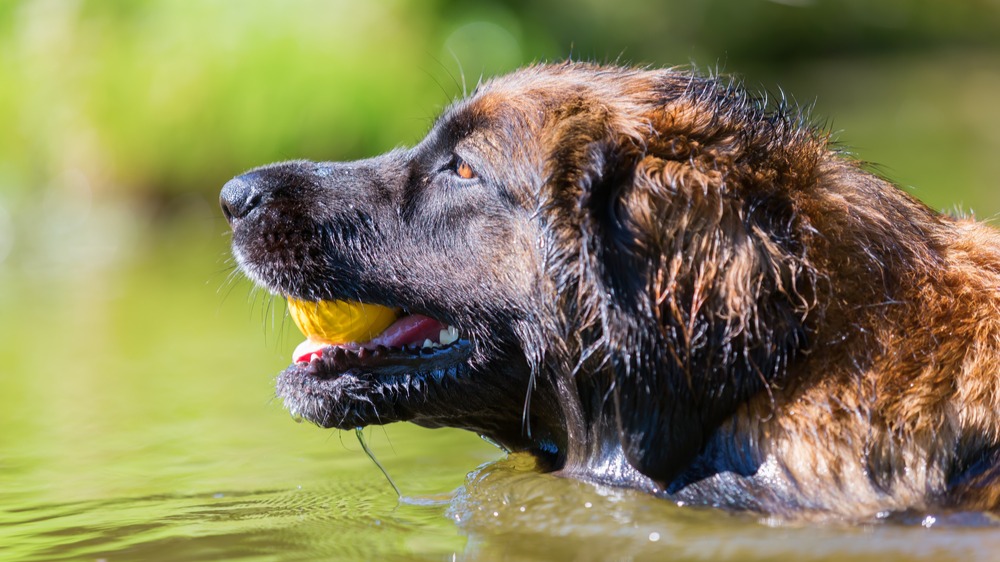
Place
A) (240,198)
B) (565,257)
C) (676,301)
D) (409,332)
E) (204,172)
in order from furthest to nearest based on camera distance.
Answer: (204,172) → (240,198) → (409,332) → (565,257) → (676,301)

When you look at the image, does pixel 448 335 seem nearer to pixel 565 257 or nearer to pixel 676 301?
pixel 565 257

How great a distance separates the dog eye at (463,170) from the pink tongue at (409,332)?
1.58ft

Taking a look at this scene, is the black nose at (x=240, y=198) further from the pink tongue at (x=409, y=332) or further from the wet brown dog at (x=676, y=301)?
the pink tongue at (x=409, y=332)

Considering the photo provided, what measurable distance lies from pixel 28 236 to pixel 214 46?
113 inches

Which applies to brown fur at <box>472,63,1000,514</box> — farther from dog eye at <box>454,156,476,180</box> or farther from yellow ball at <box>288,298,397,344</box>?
yellow ball at <box>288,298,397,344</box>

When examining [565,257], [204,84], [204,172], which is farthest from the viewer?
[204,84]

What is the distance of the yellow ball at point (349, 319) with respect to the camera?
4113 millimetres

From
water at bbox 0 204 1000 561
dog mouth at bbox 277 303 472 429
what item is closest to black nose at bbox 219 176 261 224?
dog mouth at bbox 277 303 472 429

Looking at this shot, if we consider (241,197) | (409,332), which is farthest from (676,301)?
(241,197)

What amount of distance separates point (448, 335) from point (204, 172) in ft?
28.9

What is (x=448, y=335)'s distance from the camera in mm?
4004

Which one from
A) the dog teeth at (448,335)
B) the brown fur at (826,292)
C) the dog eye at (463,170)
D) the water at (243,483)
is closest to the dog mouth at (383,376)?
the dog teeth at (448,335)

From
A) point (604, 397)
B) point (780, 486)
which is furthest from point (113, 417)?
point (780, 486)

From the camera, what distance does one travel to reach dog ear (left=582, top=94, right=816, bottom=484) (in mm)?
3375
